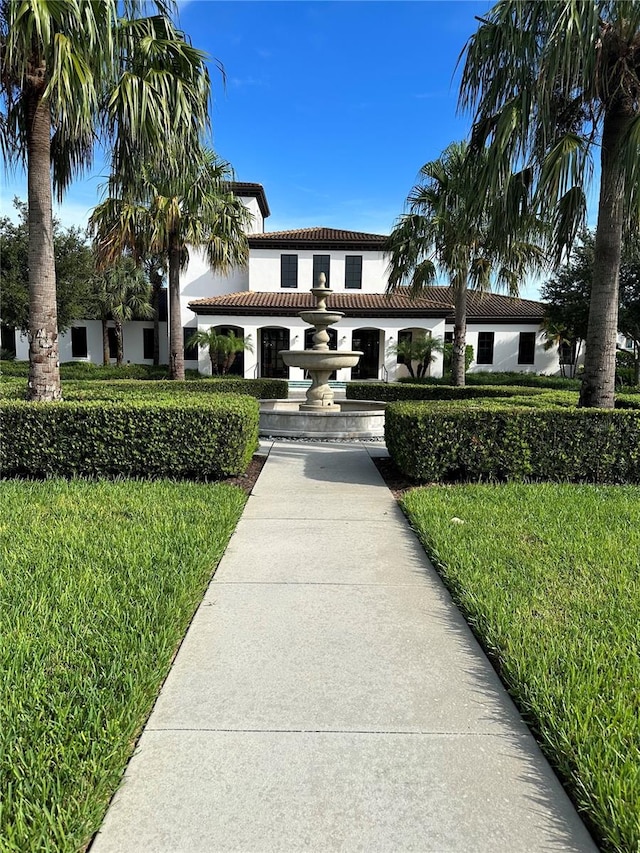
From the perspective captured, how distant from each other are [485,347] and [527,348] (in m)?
2.59

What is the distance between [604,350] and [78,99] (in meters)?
7.90

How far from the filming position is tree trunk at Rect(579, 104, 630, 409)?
7449 mm

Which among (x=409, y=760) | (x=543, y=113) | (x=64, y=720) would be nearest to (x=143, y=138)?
(x=543, y=113)

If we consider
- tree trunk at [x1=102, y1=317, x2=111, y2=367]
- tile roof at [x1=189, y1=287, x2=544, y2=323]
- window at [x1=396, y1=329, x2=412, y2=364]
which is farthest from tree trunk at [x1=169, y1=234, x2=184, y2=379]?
tree trunk at [x1=102, y1=317, x2=111, y2=367]

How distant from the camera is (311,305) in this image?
2861cm

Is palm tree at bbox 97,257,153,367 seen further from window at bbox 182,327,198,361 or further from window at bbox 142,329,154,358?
window at bbox 182,327,198,361

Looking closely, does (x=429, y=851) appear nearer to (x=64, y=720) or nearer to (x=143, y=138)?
(x=64, y=720)

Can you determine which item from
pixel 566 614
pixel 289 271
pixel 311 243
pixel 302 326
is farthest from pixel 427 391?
pixel 289 271

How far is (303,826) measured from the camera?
1903 mm

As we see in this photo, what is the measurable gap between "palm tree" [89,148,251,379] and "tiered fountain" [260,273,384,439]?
471 centimetres

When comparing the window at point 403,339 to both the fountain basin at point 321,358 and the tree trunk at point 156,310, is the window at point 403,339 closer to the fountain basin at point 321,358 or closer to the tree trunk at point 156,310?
the tree trunk at point 156,310

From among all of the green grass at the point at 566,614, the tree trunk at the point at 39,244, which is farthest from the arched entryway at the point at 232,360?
the green grass at the point at 566,614

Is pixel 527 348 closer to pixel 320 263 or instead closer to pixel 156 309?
pixel 320 263

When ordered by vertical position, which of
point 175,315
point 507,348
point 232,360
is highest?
point 175,315
